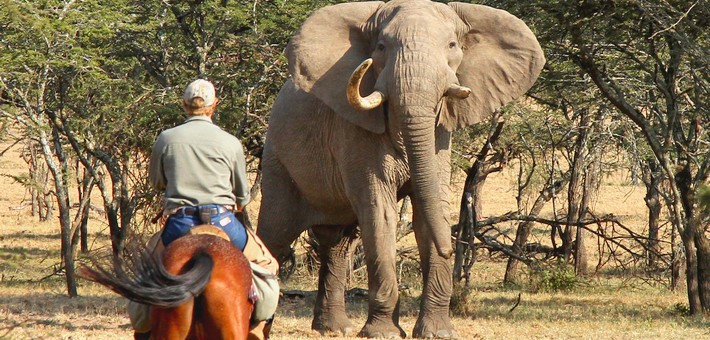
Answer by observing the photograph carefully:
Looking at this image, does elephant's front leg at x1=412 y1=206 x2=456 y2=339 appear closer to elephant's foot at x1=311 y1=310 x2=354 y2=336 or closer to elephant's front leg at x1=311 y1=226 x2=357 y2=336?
elephant's foot at x1=311 y1=310 x2=354 y2=336

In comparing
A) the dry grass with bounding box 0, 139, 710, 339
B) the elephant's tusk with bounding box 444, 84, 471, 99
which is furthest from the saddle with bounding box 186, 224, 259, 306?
the elephant's tusk with bounding box 444, 84, 471, 99

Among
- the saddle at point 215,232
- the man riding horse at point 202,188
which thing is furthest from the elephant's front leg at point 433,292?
the saddle at point 215,232

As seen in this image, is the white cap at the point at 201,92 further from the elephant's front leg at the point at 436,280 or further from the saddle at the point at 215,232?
the elephant's front leg at the point at 436,280

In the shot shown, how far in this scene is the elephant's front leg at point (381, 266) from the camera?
10.2 m

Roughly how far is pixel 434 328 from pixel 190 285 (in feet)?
15.5

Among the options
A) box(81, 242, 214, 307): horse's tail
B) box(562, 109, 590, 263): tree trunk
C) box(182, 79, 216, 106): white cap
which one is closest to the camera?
box(81, 242, 214, 307): horse's tail

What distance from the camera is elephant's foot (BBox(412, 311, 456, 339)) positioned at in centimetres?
1035

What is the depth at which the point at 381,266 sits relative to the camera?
10219 millimetres

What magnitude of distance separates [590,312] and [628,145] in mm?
4116

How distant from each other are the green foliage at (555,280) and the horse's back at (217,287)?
9853 millimetres

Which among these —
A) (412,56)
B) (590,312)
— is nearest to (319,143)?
(412,56)

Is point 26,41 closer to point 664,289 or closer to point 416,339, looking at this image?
point 416,339

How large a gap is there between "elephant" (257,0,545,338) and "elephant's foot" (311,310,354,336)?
0.05ft

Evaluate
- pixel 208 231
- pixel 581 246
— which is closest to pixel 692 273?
pixel 581 246
